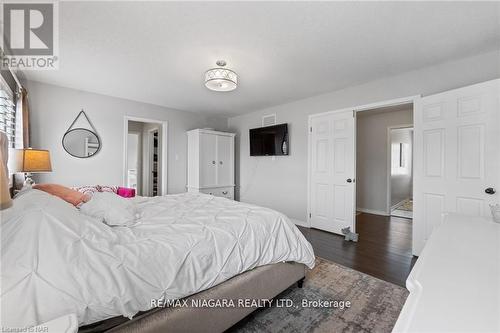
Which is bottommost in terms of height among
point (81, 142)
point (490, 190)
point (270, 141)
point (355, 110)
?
point (490, 190)

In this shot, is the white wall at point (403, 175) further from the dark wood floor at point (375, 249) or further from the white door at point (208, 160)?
the white door at point (208, 160)

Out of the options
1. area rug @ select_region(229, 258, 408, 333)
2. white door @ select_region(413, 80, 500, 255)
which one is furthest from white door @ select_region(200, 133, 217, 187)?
white door @ select_region(413, 80, 500, 255)

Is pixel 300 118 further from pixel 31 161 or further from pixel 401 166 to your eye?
pixel 401 166

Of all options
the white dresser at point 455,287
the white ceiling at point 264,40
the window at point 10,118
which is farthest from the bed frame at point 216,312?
the window at point 10,118

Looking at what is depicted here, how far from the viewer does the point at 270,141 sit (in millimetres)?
4484

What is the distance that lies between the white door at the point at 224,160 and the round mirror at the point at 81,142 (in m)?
2.24

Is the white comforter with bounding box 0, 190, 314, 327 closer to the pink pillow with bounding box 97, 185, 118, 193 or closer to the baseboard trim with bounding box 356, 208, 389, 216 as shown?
the pink pillow with bounding box 97, 185, 118, 193

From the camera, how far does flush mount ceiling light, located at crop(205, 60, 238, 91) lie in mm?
2328

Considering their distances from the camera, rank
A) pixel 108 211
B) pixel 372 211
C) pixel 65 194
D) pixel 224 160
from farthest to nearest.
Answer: pixel 372 211 < pixel 224 160 < pixel 65 194 < pixel 108 211

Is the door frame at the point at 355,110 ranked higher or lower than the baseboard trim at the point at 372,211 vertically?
higher

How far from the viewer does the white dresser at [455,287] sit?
558mm

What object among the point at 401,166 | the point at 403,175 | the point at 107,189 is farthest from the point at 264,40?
the point at 403,175

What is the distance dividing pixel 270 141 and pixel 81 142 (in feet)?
10.9
